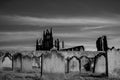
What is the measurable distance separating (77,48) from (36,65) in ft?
33.4

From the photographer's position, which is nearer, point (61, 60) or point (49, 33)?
point (61, 60)

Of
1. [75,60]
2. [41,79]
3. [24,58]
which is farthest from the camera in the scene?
[75,60]

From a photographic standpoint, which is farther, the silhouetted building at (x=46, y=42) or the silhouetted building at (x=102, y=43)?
the silhouetted building at (x=46, y=42)

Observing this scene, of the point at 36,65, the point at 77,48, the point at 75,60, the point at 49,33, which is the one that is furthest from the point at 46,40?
the point at 75,60

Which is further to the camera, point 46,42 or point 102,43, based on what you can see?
point 46,42

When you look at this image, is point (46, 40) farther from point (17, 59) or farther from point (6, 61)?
point (17, 59)

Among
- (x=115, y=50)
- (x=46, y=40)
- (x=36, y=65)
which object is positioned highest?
(x=46, y=40)

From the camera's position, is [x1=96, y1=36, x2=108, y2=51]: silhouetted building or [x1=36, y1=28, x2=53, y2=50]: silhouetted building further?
[x1=36, y1=28, x2=53, y2=50]: silhouetted building

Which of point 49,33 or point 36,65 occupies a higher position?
point 49,33

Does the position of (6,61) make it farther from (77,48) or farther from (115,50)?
(77,48)

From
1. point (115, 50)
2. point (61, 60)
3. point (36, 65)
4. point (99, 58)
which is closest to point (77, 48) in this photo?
point (36, 65)

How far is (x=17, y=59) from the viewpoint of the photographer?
49.1 ft

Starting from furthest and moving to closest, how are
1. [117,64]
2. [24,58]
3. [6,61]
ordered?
[6,61] < [24,58] < [117,64]

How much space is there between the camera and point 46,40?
44469 millimetres
